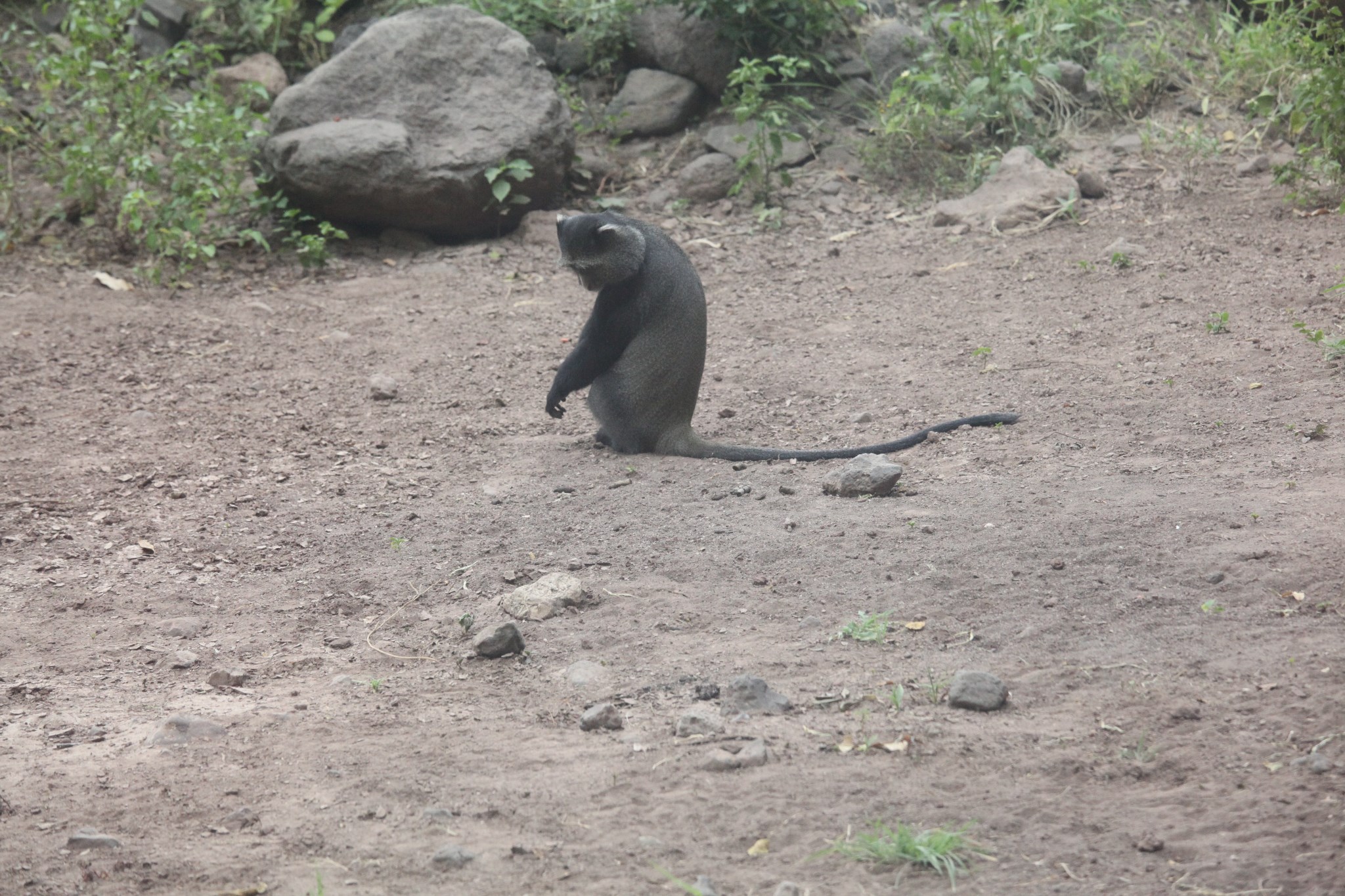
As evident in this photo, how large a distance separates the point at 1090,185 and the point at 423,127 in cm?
471

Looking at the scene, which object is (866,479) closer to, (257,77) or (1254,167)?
(1254,167)

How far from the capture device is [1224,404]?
17.3ft

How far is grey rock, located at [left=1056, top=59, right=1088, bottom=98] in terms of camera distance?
30.7 ft

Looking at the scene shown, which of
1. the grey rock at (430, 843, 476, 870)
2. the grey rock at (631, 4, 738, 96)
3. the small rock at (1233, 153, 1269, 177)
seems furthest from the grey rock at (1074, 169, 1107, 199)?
the grey rock at (430, 843, 476, 870)

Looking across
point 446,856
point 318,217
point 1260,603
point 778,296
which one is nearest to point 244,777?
point 446,856

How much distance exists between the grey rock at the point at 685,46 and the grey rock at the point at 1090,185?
3.06 metres

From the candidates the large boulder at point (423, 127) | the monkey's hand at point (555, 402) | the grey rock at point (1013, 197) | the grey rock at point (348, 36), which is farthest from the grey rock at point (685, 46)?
the monkey's hand at point (555, 402)

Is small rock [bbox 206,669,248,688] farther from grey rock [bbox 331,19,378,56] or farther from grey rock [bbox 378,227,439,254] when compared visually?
grey rock [bbox 331,19,378,56]

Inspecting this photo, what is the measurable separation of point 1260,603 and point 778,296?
4.68m

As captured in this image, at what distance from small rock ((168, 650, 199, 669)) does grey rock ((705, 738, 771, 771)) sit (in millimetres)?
1821

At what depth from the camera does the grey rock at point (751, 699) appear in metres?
3.22

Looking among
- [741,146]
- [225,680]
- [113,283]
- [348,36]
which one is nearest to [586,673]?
[225,680]

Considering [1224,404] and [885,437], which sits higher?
[1224,404]

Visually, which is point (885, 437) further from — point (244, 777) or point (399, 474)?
point (244, 777)
